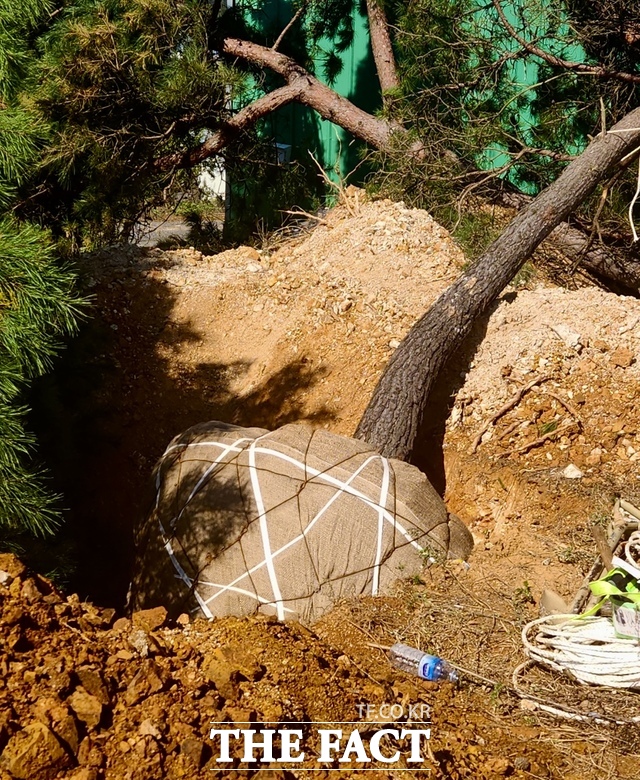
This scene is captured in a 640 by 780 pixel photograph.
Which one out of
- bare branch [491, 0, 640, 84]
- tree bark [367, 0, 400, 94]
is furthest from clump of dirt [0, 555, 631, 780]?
tree bark [367, 0, 400, 94]

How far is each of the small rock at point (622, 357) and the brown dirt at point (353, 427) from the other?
0.03 feet

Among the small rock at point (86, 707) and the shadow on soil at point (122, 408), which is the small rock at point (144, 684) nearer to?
the small rock at point (86, 707)

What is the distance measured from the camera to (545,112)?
644 cm

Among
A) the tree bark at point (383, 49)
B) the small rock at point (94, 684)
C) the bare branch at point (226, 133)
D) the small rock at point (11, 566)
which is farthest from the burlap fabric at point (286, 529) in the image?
the tree bark at point (383, 49)

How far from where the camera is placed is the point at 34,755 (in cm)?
198

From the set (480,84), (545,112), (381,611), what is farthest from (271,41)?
(381,611)

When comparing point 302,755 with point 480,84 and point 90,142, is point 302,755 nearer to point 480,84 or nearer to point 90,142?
point 90,142

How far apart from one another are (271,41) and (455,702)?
6617mm

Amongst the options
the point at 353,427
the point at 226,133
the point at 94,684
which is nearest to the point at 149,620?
the point at 94,684

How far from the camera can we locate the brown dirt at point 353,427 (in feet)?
8.17

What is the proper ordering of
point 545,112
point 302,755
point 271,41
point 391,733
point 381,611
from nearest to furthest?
point 302,755 → point 391,733 → point 381,611 → point 545,112 → point 271,41

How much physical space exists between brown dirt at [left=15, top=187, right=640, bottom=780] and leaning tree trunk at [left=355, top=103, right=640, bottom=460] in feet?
0.90

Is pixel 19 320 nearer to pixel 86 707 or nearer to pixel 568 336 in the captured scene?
pixel 86 707

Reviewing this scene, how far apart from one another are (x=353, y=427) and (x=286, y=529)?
1432mm
